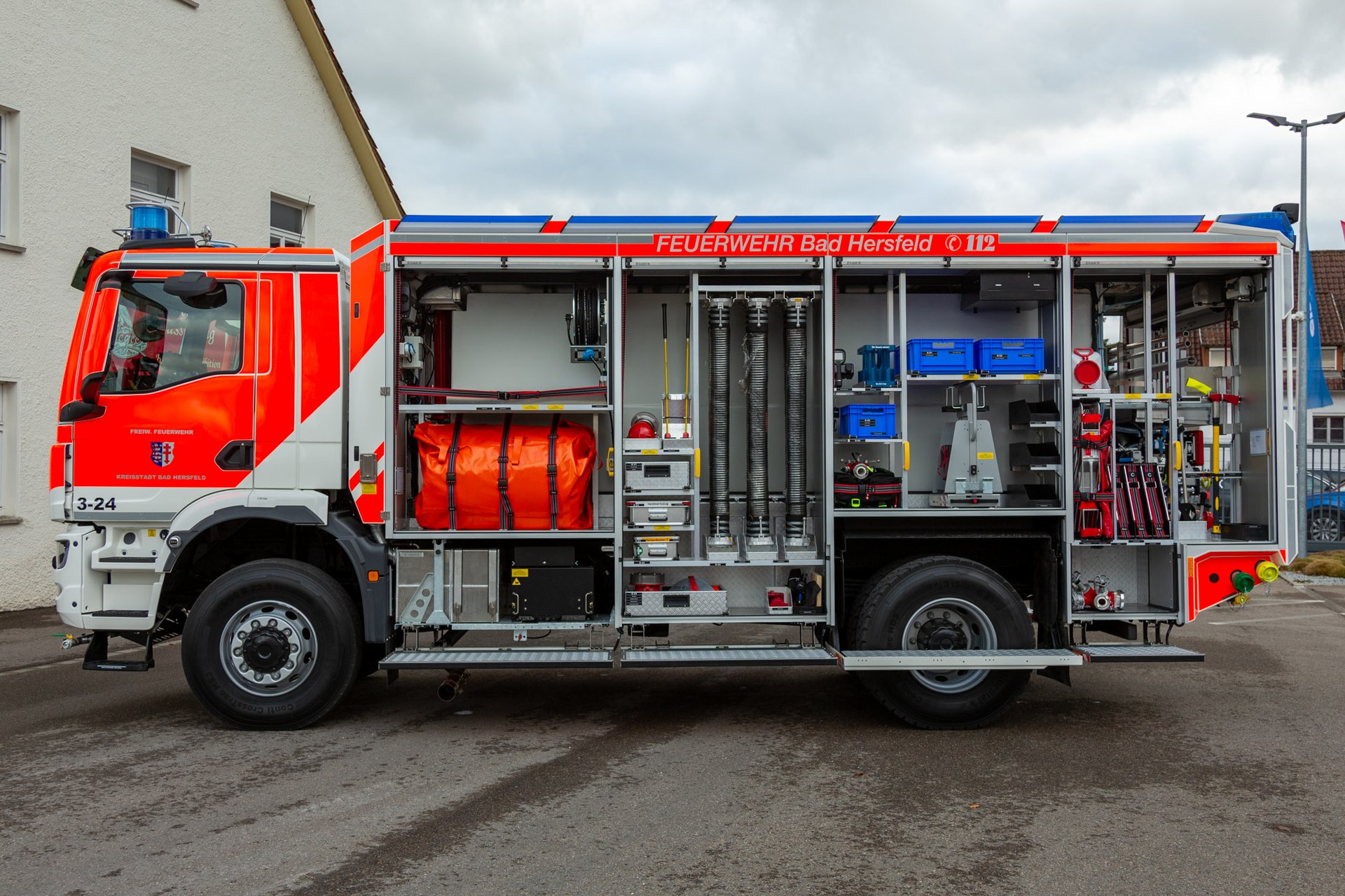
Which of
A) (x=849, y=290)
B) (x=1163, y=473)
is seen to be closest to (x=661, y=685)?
(x=849, y=290)

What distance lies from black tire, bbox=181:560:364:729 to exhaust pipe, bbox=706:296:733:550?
236 centimetres

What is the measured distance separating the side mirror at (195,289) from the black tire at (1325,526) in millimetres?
17805

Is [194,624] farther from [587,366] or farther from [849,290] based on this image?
[849,290]

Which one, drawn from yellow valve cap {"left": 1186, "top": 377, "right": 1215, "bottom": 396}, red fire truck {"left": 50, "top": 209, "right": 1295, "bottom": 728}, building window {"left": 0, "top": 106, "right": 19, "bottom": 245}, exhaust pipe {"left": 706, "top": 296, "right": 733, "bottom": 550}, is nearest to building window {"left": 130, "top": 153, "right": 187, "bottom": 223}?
building window {"left": 0, "top": 106, "right": 19, "bottom": 245}

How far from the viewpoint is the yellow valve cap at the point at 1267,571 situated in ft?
21.0

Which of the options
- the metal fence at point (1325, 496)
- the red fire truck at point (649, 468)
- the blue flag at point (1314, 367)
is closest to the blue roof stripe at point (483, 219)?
the red fire truck at point (649, 468)

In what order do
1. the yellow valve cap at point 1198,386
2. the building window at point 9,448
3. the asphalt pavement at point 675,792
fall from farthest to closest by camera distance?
the building window at point 9,448
the yellow valve cap at point 1198,386
the asphalt pavement at point 675,792

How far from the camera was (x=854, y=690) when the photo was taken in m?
7.68

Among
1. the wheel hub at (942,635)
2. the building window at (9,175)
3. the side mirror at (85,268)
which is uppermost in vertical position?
the building window at (9,175)

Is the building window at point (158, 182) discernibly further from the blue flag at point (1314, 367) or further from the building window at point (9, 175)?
the blue flag at point (1314, 367)

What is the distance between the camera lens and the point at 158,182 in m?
13.7

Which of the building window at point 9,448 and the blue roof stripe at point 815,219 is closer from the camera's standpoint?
the blue roof stripe at point 815,219

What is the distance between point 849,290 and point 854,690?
297cm

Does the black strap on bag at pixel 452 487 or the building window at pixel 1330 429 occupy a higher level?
the building window at pixel 1330 429
